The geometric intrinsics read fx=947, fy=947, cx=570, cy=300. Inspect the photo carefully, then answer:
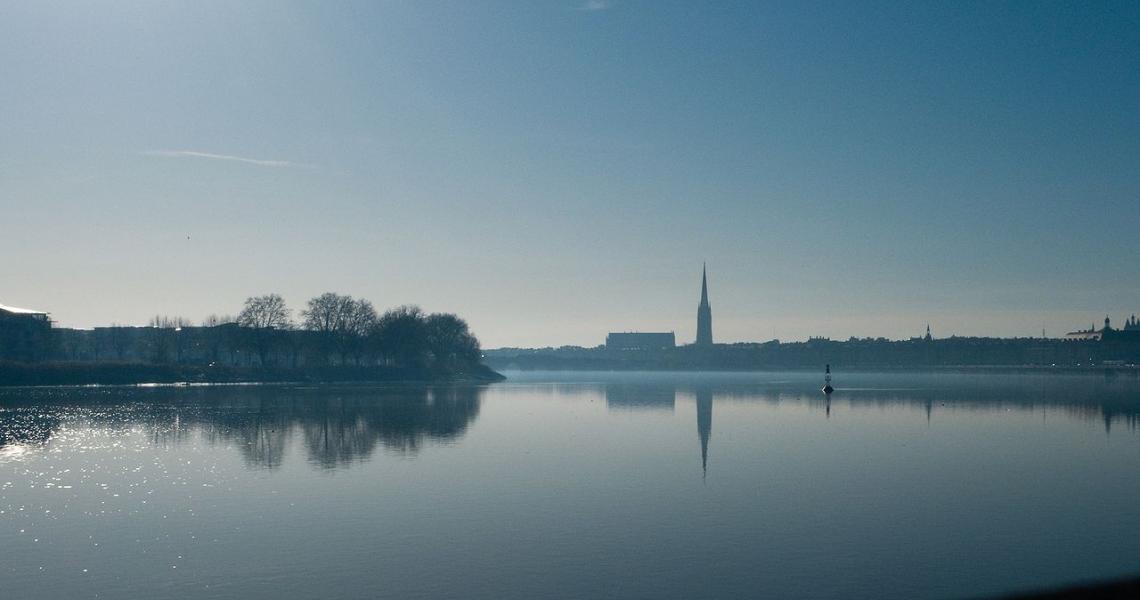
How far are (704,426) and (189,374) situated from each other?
8338 centimetres

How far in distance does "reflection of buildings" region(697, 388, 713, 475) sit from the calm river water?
1.42 ft

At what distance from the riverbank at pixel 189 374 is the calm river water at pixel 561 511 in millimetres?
55069

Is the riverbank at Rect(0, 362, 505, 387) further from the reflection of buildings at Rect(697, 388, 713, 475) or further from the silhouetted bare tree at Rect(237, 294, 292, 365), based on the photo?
the reflection of buildings at Rect(697, 388, 713, 475)

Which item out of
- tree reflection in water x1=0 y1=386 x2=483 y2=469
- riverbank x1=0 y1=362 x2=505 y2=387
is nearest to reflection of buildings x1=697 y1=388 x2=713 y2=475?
tree reflection in water x1=0 y1=386 x2=483 y2=469

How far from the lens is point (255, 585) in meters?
17.0

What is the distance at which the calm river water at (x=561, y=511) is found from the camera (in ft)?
57.4

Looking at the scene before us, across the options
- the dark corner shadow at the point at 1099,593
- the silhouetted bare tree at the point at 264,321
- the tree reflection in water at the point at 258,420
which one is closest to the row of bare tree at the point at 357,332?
the silhouetted bare tree at the point at 264,321

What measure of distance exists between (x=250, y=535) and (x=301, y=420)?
36.1 m

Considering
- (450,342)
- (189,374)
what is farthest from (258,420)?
(450,342)

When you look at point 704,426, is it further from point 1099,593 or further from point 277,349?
point 277,349

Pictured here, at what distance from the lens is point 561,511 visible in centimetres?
2452

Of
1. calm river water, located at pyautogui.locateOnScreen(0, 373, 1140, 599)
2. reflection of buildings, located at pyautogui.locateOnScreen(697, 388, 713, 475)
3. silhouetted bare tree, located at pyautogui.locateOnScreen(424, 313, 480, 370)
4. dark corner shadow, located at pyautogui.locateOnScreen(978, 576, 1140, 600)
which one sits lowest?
calm river water, located at pyautogui.locateOnScreen(0, 373, 1140, 599)

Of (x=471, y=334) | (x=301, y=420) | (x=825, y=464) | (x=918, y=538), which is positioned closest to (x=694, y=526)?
(x=918, y=538)

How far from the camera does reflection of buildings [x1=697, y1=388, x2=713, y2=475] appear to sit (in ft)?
116
